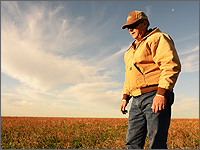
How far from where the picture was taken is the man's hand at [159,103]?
205cm

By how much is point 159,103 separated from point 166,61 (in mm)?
595

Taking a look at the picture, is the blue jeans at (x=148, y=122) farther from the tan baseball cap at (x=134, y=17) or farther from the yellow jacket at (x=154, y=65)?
the tan baseball cap at (x=134, y=17)

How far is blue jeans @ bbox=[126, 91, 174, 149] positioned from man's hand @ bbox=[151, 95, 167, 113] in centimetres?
11

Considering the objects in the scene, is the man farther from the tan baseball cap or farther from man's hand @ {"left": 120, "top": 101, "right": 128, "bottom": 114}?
man's hand @ {"left": 120, "top": 101, "right": 128, "bottom": 114}

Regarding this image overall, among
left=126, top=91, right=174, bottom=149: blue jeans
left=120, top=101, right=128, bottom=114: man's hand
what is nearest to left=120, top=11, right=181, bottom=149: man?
left=126, top=91, right=174, bottom=149: blue jeans

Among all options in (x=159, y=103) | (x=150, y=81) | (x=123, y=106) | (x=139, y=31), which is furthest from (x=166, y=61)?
(x=123, y=106)

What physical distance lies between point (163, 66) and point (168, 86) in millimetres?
305

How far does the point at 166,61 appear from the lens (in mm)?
2158

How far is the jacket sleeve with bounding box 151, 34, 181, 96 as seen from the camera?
2049mm

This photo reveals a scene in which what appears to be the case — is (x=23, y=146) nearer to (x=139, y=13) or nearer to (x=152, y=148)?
(x=152, y=148)

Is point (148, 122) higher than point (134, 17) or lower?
lower

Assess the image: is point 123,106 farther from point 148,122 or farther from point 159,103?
point 159,103

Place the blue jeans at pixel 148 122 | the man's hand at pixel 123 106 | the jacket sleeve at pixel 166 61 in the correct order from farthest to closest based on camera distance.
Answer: the man's hand at pixel 123 106 → the blue jeans at pixel 148 122 → the jacket sleeve at pixel 166 61

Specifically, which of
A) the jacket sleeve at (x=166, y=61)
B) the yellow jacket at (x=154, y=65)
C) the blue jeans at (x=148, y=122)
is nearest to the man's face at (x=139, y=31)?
the yellow jacket at (x=154, y=65)
